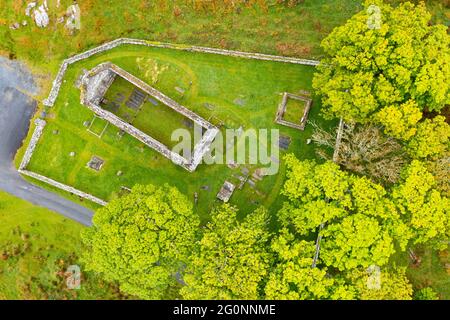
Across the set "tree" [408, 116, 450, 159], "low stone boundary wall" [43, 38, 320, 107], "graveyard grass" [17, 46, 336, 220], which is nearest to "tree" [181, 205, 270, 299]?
"graveyard grass" [17, 46, 336, 220]

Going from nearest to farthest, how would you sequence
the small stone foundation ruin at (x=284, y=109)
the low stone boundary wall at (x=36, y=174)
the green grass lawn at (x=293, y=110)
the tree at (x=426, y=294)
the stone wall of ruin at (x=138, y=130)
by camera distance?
the tree at (x=426, y=294), the stone wall of ruin at (x=138, y=130), the small stone foundation ruin at (x=284, y=109), the green grass lawn at (x=293, y=110), the low stone boundary wall at (x=36, y=174)

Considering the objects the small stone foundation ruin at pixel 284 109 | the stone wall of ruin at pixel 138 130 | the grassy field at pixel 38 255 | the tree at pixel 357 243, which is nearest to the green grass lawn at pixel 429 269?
the tree at pixel 357 243

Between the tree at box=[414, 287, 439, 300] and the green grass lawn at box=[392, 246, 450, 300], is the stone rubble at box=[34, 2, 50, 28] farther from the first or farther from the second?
the tree at box=[414, 287, 439, 300]

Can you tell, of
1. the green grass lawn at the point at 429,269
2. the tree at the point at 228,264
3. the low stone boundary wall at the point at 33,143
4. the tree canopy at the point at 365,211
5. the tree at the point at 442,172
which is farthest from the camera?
the low stone boundary wall at the point at 33,143

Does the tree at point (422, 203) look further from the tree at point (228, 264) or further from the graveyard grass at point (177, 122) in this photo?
the tree at point (228, 264)
